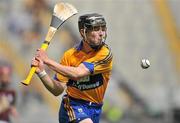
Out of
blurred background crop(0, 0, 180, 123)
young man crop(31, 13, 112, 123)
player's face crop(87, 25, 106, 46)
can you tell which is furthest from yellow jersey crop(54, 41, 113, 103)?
blurred background crop(0, 0, 180, 123)

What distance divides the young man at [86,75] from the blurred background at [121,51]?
5.00 metres

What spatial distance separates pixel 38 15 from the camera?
1184 cm

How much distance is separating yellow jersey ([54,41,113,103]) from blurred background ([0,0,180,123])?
16.6 feet

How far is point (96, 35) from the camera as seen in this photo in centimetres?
605

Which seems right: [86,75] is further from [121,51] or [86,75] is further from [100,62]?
[121,51]

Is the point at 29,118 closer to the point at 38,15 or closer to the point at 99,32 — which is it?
the point at 38,15

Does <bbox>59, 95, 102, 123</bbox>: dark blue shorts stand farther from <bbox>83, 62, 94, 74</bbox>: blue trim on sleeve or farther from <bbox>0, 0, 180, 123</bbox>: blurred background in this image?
<bbox>0, 0, 180, 123</bbox>: blurred background

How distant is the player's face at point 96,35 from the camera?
19.9 feet

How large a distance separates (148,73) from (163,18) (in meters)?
1.10

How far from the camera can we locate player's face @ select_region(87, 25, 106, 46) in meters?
6.05

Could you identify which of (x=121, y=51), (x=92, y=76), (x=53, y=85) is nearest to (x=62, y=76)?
(x=53, y=85)

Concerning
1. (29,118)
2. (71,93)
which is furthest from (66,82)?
(29,118)

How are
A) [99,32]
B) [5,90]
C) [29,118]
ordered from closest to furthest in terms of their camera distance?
[99,32], [5,90], [29,118]

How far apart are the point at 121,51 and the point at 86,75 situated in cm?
640
